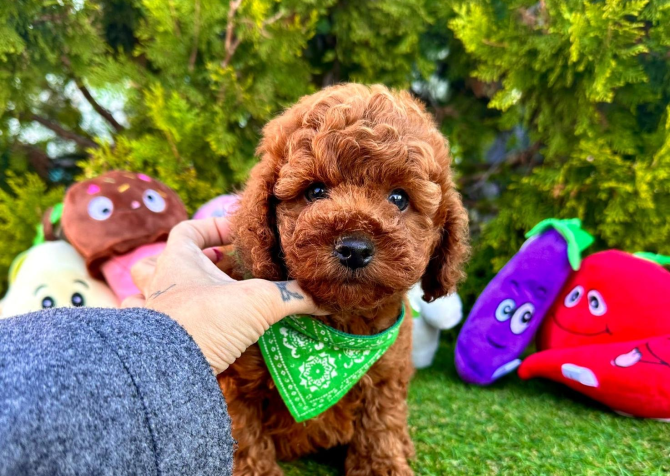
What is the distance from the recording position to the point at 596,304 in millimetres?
2576

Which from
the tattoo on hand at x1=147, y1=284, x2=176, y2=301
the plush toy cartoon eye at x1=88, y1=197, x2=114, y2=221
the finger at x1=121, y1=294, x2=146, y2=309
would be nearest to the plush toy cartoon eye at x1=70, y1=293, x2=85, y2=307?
the plush toy cartoon eye at x1=88, y1=197, x2=114, y2=221

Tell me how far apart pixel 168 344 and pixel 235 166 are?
7.36 feet

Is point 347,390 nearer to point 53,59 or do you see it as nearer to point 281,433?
point 281,433

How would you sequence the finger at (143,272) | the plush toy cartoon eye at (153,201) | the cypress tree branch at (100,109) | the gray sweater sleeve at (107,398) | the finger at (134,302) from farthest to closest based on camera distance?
the cypress tree branch at (100,109), the plush toy cartoon eye at (153,201), the finger at (143,272), the finger at (134,302), the gray sweater sleeve at (107,398)

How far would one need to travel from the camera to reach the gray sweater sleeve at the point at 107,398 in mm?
849

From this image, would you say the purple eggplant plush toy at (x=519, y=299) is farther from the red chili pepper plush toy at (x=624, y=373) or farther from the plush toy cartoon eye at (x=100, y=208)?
the plush toy cartoon eye at (x=100, y=208)

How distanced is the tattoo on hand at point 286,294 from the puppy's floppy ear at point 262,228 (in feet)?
0.47

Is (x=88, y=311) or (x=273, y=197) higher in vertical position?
(x=273, y=197)

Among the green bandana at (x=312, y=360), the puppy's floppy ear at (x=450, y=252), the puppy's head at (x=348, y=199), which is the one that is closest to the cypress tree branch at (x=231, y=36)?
the puppy's head at (x=348, y=199)

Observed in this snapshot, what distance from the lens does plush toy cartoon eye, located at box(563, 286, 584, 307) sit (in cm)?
267

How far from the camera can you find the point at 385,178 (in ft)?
5.04

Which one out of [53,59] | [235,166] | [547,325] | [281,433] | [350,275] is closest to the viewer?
[350,275]

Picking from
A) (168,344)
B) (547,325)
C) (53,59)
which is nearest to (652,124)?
(547,325)

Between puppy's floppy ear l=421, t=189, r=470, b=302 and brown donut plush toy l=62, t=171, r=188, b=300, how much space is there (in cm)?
147
